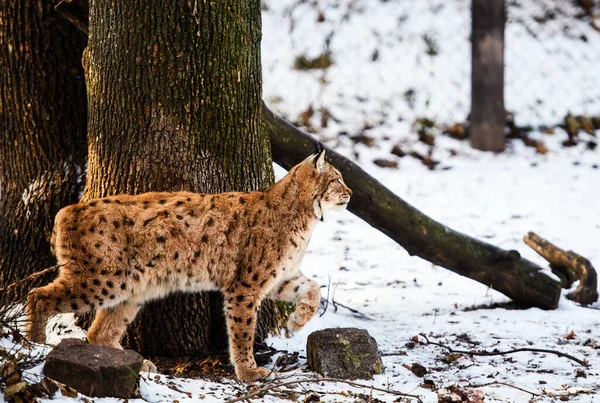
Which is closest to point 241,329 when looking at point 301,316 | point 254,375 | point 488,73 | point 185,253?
point 254,375

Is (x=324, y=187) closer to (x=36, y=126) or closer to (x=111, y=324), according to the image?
(x=111, y=324)

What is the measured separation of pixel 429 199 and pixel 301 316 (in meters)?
4.37

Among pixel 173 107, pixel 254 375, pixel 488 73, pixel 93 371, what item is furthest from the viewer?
pixel 488 73

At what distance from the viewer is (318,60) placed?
11383 mm

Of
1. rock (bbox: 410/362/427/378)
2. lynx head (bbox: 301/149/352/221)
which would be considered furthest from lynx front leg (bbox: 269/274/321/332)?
rock (bbox: 410/362/427/378)

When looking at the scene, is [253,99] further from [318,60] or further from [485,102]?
[318,60]

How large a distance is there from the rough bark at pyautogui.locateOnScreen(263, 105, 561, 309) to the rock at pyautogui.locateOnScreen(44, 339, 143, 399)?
2.37 metres

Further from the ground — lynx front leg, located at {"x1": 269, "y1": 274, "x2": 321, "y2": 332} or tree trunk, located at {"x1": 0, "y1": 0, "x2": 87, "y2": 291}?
tree trunk, located at {"x1": 0, "y1": 0, "x2": 87, "y2": 291}

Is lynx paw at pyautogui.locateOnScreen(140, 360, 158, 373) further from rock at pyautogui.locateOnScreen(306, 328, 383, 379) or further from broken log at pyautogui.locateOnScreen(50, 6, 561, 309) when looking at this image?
broken log at pyautogui.locateOnScreen(50, 6, 561, 309)

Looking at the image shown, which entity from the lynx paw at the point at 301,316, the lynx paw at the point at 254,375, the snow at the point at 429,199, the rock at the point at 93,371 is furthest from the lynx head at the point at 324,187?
the rock at the point at 93,371

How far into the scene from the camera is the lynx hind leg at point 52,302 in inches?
181

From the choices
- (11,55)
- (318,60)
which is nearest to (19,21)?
(11,55)

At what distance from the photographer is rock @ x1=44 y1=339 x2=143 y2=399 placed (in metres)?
3.93

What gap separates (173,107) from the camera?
4996mm
